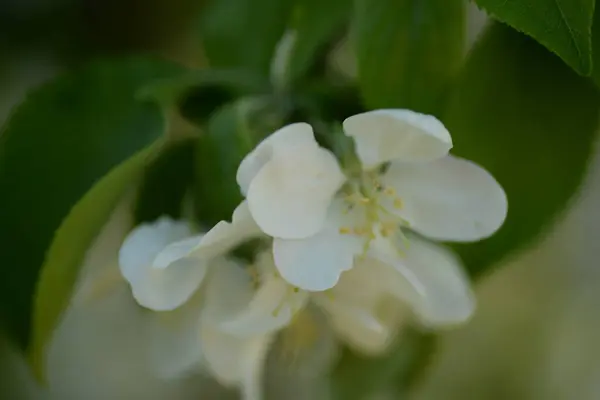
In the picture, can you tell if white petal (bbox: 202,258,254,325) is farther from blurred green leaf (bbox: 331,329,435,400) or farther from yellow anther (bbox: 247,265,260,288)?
blurred green leaf (bbox: 331,329,435,400)

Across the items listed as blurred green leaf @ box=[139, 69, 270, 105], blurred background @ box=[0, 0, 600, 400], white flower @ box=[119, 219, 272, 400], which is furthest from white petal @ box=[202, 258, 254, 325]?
blurred background @ box=[0, 0, 600, 400]

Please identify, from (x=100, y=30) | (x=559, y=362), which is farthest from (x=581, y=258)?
(x=100, y=30)

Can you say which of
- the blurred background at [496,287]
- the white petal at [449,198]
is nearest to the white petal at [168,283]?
the white petal at [449,198]

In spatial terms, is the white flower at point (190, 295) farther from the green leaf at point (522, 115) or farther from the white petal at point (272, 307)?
the green leaf at point (522, 115)

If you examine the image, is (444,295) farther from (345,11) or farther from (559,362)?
(559,362)

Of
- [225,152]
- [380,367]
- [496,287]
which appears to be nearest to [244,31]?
[225,152]

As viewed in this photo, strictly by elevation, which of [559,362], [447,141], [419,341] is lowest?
[559,362]

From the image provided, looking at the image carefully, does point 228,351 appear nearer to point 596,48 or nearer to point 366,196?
point 366,196
